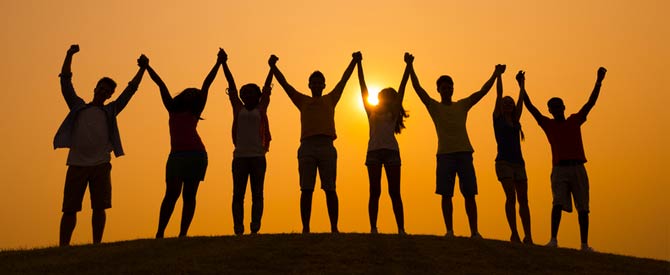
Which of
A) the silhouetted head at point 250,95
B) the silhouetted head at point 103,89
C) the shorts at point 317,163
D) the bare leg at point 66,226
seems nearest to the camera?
the bare leg at point 66,226

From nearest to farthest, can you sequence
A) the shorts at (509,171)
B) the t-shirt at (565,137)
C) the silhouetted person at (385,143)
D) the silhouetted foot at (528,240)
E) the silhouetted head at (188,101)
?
the silhouetted head at (188,101) < the silhouetted person at (385,143) < the silhouetted foot at (528,240) < the shorts at (509,171) < the t-shirt at (565,137)

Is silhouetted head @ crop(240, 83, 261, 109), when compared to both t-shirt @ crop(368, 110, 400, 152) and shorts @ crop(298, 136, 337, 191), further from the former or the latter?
t-shirt @ crop(368, 110, 400, 152)

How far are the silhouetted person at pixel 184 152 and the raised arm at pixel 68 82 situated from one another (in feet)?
4.84

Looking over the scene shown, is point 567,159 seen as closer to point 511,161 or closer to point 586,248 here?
point 511,161

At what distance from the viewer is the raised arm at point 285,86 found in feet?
47.1

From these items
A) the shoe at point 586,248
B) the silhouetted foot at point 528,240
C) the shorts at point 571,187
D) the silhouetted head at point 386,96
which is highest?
the silhouetted head at point 386,96

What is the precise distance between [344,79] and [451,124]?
2449mm

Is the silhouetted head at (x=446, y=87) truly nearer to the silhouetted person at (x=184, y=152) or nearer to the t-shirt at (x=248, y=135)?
the t-shirt at (x=248, y=135)

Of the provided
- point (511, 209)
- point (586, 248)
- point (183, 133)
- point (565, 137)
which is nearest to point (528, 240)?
point (511, 209)

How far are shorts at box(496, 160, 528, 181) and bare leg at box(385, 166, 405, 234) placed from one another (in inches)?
101

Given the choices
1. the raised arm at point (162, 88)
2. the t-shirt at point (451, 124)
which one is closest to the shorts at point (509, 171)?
the t-shirt at point (451, 124)

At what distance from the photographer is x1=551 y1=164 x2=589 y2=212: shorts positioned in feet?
50.9

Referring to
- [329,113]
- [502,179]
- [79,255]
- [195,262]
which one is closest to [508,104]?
[502,179]

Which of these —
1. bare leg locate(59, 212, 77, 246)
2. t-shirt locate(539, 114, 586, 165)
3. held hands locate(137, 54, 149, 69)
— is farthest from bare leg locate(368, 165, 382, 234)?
bare leg locate(59, 212, 77, 246)
